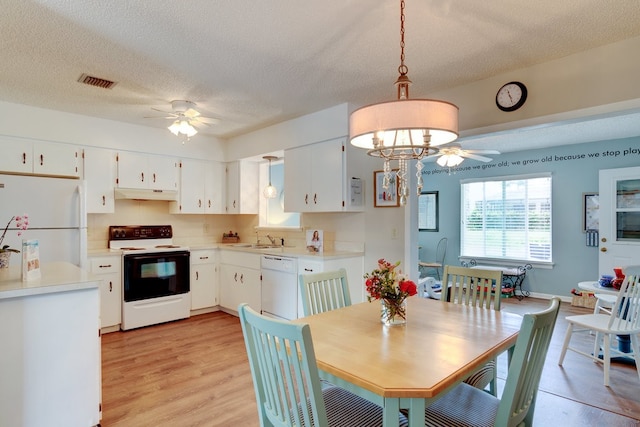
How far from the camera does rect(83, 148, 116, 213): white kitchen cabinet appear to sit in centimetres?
404

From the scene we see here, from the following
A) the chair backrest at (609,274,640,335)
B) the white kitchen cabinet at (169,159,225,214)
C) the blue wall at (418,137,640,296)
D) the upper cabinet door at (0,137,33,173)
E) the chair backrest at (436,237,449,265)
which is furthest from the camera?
the chair backrest at (436,237,449,265)

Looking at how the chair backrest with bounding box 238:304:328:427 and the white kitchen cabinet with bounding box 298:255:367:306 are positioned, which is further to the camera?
the white kitchen cabinet with bounding box 298:255:367:306

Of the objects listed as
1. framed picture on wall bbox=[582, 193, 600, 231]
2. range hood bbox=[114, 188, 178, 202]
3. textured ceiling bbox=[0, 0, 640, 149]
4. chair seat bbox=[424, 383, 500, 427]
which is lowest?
chair seat bbox=[424, 383, 500, 427]

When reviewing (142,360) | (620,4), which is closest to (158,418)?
(142,360)

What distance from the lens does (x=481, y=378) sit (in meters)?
1.89

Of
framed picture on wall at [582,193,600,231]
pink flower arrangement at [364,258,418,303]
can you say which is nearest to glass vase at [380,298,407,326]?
pink flower arrangement at [364,258,418,303]

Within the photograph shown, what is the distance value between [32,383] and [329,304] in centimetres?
168

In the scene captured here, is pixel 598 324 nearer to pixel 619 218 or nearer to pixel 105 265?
pixel 619 218

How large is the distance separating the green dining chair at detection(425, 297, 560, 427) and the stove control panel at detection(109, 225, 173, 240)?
412 centimetres

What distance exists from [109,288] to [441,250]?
565 centimetres

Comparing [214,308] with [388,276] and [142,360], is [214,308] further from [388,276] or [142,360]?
[388,276]

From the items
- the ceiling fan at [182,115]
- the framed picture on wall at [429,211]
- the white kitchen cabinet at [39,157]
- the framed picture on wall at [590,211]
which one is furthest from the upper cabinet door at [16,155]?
the framed picture on wall at [590,211]

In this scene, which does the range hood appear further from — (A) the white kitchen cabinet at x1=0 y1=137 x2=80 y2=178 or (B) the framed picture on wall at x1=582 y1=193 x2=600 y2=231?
(B) the framed picture on wall at x1=582 y1=193 x2=600 y2=231

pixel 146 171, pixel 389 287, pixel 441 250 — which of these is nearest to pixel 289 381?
pixel 389 287
